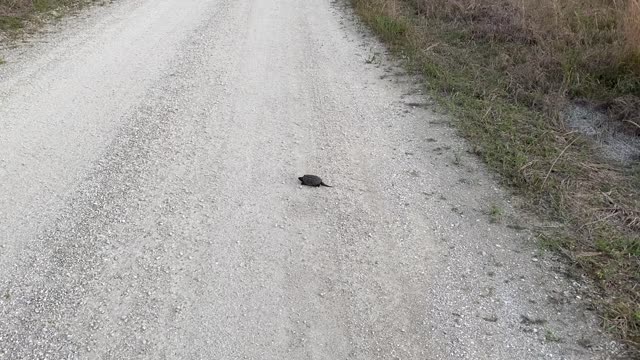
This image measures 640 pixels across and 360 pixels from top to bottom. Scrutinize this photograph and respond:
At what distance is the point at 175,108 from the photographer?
5.23 m

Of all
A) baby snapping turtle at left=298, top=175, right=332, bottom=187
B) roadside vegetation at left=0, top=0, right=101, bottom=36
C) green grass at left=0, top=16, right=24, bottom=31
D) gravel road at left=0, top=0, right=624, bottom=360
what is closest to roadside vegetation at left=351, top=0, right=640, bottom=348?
gravel road at left=0, top=0, right=624, bottom=360

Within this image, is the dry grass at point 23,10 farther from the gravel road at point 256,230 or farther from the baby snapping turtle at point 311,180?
the baby snapping turtle at point 311,180

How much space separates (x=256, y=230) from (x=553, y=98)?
11.2 feet

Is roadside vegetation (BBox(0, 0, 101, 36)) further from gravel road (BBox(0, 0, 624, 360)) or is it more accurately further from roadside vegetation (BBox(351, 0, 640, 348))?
roadside vegetation (BBox(351, 0, 640, 348))

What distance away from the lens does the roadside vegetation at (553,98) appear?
327 cm

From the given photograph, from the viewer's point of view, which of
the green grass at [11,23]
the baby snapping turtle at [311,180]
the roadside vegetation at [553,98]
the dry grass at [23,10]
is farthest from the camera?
the dry grass at [23,10]

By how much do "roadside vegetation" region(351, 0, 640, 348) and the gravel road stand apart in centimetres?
22

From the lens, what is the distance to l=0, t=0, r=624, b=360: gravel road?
8.81 ft

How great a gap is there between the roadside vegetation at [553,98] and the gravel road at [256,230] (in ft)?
0.73

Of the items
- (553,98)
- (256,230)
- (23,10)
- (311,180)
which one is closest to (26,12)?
(23,10)

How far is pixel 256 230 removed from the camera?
Result: 3461mm

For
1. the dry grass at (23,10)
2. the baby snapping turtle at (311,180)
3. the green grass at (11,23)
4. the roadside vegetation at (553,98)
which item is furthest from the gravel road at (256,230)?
the dry grass at (23,10)

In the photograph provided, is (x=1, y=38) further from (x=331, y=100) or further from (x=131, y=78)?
(x=331, y=100)

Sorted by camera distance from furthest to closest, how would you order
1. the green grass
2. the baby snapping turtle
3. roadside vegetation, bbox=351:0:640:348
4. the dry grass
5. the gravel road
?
the dry grass, the green grass, the baby snapping turtle, roadside vegetation, bbox=351:0:640:348, the gravel road
